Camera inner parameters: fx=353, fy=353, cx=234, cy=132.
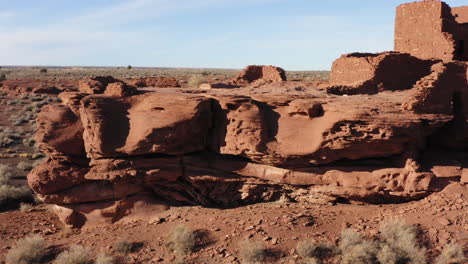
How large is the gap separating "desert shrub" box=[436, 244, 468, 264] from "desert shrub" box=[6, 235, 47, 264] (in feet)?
28.9

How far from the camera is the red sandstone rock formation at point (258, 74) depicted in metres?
15.6

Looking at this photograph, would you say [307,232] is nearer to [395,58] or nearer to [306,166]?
[306,166]

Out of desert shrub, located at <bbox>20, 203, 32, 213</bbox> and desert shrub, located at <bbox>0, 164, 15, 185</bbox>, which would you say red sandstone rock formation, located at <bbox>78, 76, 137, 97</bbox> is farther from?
desert shrub, located at <bbox>0, 164, 15, 185</bbox>

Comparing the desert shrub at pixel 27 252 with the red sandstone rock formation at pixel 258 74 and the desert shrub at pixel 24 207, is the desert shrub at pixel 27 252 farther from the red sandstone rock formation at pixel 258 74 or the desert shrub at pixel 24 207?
the red sandstone rock formation at pixel 258 74

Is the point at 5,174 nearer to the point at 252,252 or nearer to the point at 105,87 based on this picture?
the point at 105,87

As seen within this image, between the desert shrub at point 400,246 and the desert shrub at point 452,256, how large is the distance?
32 centimetres

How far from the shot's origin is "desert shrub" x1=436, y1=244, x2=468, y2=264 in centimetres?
704

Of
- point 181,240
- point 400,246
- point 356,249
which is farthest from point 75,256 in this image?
point 400,246

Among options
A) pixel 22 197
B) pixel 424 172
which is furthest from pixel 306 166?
pixel 22 197

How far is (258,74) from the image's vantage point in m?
17.1

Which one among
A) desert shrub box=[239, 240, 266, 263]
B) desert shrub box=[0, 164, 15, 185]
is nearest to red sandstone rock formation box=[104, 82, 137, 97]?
desert shrub box=[239, 240, 266, 263]

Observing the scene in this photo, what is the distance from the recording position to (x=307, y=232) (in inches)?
318

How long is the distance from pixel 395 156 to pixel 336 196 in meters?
1.81

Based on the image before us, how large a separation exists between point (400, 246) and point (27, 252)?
8.34 m
